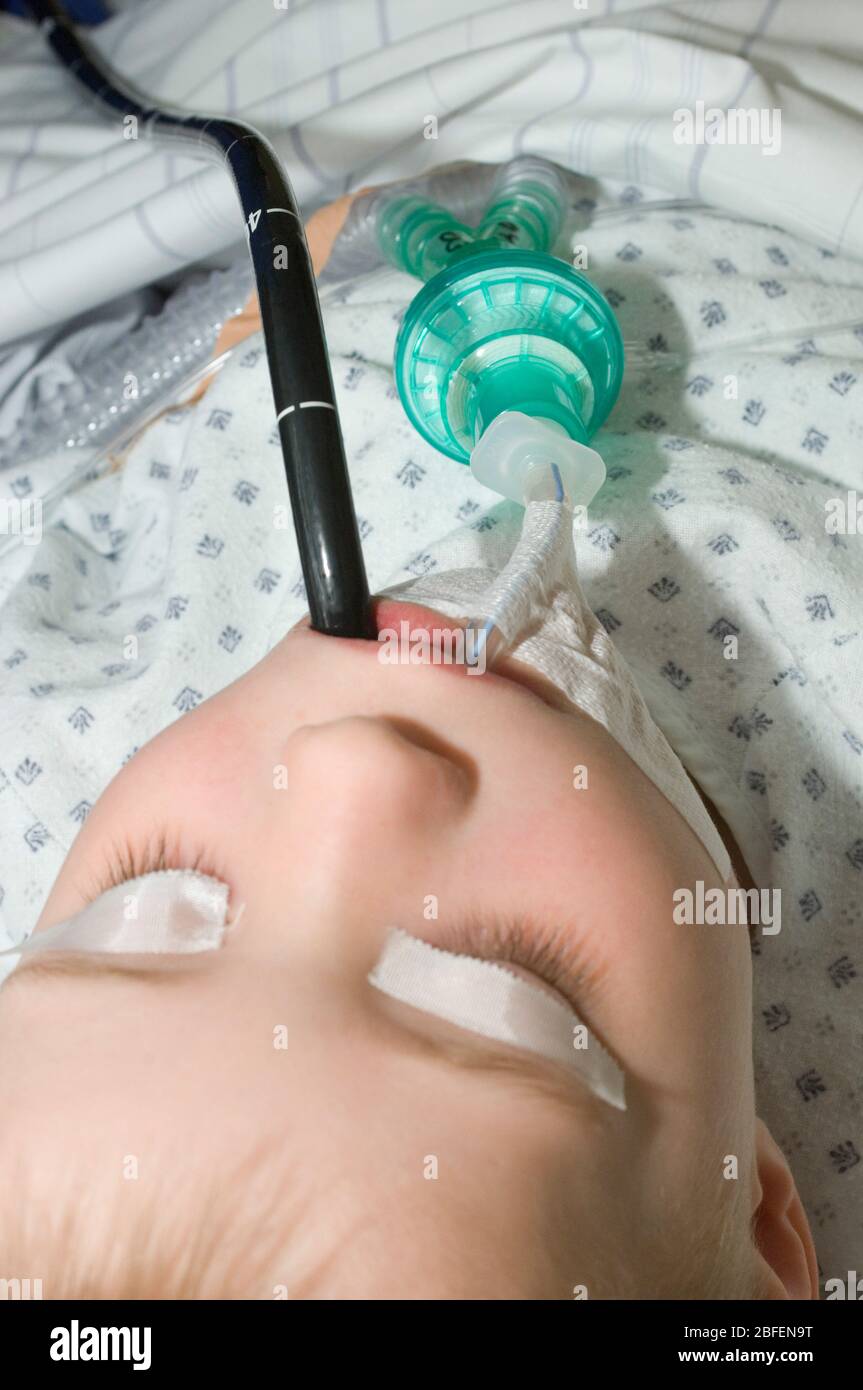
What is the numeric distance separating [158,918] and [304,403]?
31 centimetres

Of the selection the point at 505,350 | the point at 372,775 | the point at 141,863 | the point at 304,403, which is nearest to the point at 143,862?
the point at 141,863

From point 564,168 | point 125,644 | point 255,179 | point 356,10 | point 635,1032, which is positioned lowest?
point 635,1032

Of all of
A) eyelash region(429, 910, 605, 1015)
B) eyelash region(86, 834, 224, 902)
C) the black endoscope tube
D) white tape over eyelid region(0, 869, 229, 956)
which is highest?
the black endoscope tube

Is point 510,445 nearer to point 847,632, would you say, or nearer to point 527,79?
point 847,632

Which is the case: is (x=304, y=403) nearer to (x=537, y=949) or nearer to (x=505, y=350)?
(x=505, y=350)

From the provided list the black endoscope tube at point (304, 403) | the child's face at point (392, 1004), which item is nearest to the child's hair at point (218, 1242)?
the child's face at point (392, 1004)

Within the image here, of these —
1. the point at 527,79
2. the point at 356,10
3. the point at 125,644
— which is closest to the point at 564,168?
the point at 527,79

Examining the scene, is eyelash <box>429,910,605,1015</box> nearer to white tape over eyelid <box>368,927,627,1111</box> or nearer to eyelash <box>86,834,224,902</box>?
white tape over eyelid <box>368,927,627,1111</box>

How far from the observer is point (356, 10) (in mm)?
1138

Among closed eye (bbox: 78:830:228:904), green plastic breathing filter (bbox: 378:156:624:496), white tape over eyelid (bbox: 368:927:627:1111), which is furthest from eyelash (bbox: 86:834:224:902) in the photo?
green plastic breathing filter (bbox: 378:156:624:496)

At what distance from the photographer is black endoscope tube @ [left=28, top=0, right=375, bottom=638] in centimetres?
64

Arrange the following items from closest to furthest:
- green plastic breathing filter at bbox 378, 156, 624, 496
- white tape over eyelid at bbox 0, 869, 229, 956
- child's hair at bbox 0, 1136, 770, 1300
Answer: child's hair at bbox 0, 1136, 770, 1300, white tape over eyelid at bbox 0, 869, 229, 956, green plastic breathing filter at bbox 378, 156, 624, 496

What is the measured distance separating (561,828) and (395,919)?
9 cm

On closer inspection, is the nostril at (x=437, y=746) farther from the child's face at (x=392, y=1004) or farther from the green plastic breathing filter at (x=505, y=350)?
the green plastic breathing filter at (x=505, y=350)
